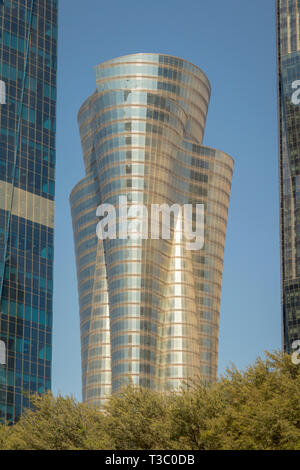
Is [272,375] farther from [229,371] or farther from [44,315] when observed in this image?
[44,315]

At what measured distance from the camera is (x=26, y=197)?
17275cm

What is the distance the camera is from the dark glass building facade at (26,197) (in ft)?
541

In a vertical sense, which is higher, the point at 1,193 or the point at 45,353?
the point at 1,193

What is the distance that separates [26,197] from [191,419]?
79534 millimetres

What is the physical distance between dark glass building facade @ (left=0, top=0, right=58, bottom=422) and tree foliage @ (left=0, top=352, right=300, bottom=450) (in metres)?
44.9

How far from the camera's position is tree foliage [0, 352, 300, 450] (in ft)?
316

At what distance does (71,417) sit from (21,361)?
5460 cm

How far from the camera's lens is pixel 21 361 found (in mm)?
165625

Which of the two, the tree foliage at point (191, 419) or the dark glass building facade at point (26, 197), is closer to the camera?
the tree foliage at point (191, 419)

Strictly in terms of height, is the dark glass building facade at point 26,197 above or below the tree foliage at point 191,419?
above

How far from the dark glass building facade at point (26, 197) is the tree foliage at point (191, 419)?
44.9m
